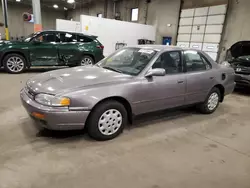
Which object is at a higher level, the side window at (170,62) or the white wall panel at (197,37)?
the white wall panel at (197,37)

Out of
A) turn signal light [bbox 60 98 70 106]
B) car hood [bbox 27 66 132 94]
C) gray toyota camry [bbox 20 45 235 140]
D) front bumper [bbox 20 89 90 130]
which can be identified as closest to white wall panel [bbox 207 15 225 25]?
gray toyota camry [bbox 20 45 235 140]

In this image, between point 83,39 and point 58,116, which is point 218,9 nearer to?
point 83,39

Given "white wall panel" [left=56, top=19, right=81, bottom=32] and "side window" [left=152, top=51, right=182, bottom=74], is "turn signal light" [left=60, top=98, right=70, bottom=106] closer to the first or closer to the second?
"side window" [left=152, top=51, right=182, bottom=74]

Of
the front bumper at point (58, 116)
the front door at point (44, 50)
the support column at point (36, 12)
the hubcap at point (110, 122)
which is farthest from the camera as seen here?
the support column at point (36, 12)

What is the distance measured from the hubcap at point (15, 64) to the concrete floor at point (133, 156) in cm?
370

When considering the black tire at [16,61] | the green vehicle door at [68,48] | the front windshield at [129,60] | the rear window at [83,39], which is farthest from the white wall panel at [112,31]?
the front windshield at [129,60]

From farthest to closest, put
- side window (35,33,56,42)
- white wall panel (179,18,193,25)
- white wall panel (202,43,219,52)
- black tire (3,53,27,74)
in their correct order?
1. white wall panel (179,18,193,25)
2. white wall panel (202,43,219,52)
3. side window (35,33,56,42)
4. black tire (3,53,27,74)

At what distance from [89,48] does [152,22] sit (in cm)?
767

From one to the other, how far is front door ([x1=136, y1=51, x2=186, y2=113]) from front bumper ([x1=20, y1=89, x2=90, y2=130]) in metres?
0.84

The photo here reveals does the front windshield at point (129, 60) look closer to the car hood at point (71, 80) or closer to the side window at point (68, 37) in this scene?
the car hood at point (71, 80)

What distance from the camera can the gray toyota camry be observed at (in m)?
2.38

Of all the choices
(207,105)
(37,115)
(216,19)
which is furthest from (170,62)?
(216,19)

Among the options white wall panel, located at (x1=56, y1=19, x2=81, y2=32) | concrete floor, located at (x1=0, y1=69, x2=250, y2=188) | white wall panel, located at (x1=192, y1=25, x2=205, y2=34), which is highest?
white wall panel, located at (x1=192, y1=25, x2=205, y2=34)

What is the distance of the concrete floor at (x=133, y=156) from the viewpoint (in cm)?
195
